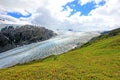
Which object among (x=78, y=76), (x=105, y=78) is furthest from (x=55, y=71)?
(x=105, y=78)

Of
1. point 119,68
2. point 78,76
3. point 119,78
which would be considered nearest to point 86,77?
point 78,76

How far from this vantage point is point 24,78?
34.2 meters

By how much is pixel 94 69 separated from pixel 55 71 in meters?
6.52

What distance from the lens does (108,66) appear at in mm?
40750

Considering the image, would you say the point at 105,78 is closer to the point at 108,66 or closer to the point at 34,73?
the point at 108,66

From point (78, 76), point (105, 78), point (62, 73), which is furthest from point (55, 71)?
point (105, 78)

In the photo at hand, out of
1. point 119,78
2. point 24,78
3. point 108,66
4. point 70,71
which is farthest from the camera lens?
point 108,66

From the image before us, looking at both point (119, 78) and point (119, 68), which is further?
point (119, 68)

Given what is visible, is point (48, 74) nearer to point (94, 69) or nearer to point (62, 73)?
point (62, 73)

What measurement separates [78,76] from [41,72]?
23.0 ft

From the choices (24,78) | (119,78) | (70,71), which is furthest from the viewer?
(70,71)

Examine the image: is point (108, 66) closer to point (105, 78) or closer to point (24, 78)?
point (105, 78)

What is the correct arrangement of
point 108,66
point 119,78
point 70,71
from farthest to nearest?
point 108,66, point 70,71, point 119,78

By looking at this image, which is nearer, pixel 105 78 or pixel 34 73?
pixel 105 78
